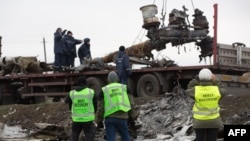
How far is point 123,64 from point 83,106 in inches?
195

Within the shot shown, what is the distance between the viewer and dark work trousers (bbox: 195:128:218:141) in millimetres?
7586

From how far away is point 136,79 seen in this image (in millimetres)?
14961

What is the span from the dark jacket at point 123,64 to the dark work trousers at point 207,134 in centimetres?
617

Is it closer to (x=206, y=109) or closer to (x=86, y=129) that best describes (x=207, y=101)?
(x=206, y=109)

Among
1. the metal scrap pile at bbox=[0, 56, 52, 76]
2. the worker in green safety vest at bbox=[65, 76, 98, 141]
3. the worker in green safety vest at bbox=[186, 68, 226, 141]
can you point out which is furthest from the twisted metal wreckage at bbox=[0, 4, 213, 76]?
the worker in green safety vest at bbox=[186, 68, 226, 141]

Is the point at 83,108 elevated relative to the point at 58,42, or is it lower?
lower

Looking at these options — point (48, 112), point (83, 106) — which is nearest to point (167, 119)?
point (83, 106)

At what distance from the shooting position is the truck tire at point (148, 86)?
1427cm

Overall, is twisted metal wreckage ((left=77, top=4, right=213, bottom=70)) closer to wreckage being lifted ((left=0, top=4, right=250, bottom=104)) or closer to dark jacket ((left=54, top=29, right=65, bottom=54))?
wreckage being lifted ((left=0, top=4, right=250, bottom=104))

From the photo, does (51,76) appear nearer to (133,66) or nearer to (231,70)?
(133,66)

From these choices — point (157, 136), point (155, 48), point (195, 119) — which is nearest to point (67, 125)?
point (157, 136)

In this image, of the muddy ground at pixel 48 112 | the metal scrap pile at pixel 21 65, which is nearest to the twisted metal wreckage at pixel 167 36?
the muddy ground at pixel 48 112

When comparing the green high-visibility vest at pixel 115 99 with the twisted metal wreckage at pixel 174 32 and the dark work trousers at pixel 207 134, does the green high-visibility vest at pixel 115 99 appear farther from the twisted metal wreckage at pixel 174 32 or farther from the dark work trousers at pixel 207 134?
the twisted metal wreckage at pixel 174 32

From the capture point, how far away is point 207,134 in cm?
763
